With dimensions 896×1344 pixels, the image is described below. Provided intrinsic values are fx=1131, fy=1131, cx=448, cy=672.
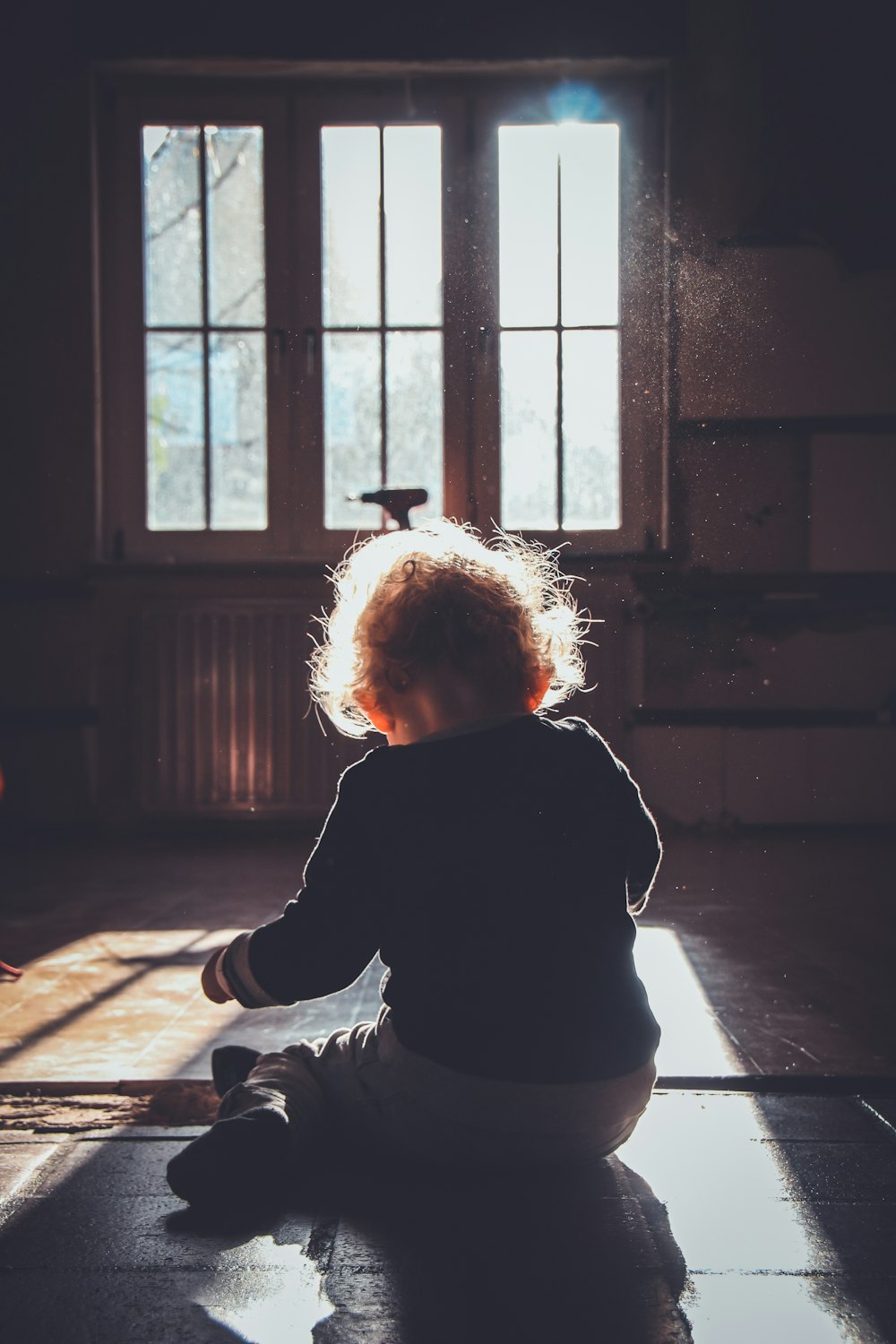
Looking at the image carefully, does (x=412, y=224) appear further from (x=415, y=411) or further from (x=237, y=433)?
(x=237, y=433)

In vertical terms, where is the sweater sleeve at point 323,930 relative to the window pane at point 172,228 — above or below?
below

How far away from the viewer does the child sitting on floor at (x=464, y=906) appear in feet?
2.87

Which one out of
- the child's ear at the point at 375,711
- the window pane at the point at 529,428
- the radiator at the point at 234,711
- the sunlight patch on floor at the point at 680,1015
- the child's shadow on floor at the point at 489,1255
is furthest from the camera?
the window pane at the point at 529,428

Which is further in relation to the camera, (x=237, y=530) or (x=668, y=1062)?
(x=237, y=530)

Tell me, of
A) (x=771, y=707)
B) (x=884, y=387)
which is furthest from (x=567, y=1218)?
(x=884, y=387)

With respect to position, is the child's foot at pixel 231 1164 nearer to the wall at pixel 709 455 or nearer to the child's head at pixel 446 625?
the child's head at pixel 446 625

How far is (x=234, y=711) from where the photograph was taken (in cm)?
313

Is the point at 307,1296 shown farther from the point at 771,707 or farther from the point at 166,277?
the point at 166,277

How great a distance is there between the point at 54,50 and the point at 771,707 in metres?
2.74

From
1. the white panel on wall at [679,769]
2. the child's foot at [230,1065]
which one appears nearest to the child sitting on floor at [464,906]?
the child's foot at [230,1065]

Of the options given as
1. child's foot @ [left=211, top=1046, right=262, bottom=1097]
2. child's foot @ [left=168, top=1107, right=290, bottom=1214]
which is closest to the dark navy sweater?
child's foot @ [left=168, top=1107, right=290, bottom=1214]

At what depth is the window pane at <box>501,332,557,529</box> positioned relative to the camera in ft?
10.6

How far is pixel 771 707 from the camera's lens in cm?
321

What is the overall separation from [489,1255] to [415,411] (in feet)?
8.79
